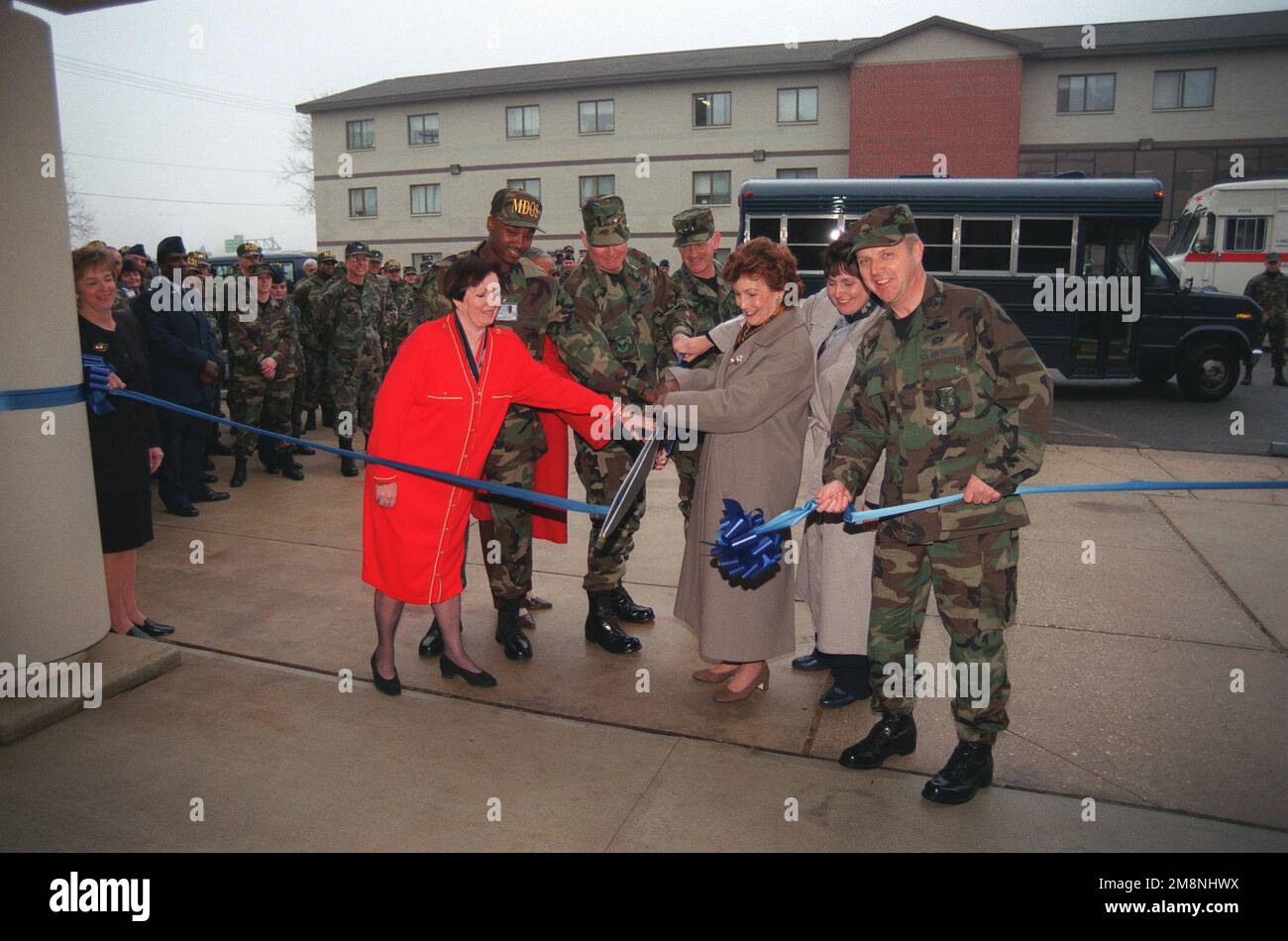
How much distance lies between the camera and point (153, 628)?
495 centimetres

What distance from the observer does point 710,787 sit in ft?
11.3

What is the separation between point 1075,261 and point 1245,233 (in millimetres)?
9151

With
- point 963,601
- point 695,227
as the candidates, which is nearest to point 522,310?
point 695,227

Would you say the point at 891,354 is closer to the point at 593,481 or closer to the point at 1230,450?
the point at 593,481

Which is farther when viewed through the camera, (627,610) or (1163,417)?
(1163,417)

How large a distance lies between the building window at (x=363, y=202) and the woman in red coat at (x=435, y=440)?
36869 mm

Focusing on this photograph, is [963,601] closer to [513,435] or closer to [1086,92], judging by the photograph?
[513,435]

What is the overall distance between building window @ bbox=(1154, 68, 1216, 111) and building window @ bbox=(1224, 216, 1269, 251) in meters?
13.8

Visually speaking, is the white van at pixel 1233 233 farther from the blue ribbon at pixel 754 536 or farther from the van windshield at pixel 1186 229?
the blue ribbon at pixel 754 536

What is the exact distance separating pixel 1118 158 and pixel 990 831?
33942 mm

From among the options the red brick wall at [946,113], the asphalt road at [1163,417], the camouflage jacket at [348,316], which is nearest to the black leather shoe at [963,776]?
the camouflage jacket at [348,316]
